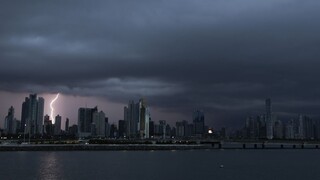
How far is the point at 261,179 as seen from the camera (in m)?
114

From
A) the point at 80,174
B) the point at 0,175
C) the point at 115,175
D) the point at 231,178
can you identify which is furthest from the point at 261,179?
the point at 0,175

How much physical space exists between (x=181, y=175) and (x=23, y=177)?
140 feet

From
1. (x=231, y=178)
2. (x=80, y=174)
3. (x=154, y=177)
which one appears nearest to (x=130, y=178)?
(x=154, y=177)

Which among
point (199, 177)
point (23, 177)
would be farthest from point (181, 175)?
point (23, 177)

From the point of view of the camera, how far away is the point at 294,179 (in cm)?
11594

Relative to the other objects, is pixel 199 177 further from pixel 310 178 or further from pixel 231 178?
pixel 310 178

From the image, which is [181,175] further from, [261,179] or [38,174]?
[38,174]

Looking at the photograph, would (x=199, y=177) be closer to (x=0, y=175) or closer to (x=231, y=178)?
(x=231, y=178)

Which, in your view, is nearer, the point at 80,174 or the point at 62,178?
the point at 62,178

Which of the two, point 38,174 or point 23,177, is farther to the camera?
point 38,174

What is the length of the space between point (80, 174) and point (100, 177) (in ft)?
30.5

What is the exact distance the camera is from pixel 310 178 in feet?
393

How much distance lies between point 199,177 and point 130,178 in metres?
19.1

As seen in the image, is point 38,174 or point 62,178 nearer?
point 62,178
